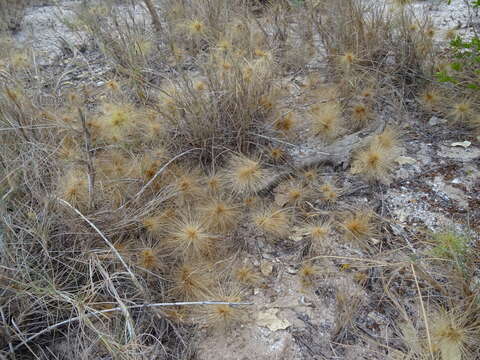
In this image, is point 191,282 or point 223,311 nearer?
point 223,311

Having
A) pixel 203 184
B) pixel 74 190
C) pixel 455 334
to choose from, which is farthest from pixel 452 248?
pixel 74 190

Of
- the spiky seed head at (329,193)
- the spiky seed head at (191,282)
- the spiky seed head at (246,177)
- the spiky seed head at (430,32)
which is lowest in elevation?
the spiky seed head at (191,282)

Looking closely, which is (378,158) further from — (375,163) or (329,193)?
(329,193)

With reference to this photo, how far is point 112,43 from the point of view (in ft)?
9.12

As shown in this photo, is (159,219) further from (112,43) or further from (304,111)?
(112,43)

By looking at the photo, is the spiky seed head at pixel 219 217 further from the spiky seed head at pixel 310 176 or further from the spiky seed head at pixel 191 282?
the spiky seed head at pixel 310 176

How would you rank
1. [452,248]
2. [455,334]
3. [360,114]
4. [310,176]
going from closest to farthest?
[455,334], [452,248], [310,176], [360,114]

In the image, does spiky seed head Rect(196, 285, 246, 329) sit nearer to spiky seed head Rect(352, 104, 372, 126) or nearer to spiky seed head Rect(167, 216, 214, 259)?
spiky seed head Rect(167, 216, 214, 259)

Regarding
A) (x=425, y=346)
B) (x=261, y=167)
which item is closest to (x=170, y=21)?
(x=261, y=167)

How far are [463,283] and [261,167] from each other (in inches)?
41.4

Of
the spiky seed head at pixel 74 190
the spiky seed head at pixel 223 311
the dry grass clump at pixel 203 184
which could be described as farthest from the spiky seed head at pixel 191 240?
the spiky seed head at pixel 74 190

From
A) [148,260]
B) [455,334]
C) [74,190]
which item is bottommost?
[455,334]

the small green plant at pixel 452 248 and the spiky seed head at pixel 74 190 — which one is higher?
the spiky seed head at pixel 74 190

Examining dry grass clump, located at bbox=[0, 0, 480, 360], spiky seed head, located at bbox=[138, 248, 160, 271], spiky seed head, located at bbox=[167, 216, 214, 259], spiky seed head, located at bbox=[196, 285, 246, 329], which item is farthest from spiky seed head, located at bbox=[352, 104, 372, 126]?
spiky seed head, located at bbox=[138, 248, 160, 271]
